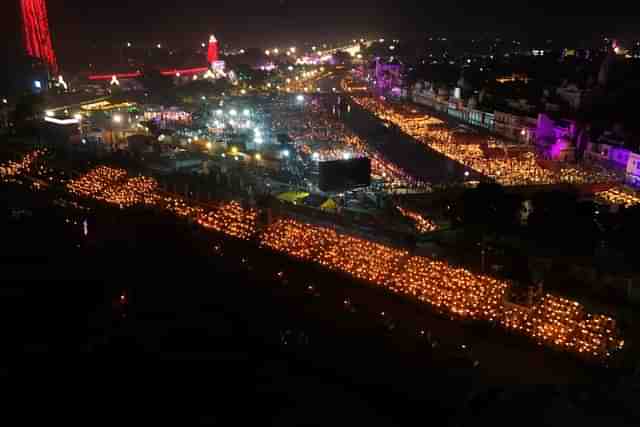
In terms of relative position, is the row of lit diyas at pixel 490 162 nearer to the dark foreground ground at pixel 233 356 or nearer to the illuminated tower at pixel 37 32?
the dark foreground ground at pixel 233 356

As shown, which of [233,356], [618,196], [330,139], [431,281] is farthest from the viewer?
[330,139]

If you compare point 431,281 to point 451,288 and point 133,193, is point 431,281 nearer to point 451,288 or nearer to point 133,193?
point 451,288

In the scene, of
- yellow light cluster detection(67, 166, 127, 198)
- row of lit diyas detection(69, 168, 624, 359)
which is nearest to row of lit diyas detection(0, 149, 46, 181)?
yellow light cluster detection(67, 166, 127, 198)

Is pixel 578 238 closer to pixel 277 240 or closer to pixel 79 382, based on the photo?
pixel 277 240

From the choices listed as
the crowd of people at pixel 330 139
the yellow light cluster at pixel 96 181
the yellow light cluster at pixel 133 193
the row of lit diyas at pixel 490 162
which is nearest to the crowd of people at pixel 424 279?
the yellow light cluster at pixel 133 193

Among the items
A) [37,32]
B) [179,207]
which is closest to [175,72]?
[37,32]

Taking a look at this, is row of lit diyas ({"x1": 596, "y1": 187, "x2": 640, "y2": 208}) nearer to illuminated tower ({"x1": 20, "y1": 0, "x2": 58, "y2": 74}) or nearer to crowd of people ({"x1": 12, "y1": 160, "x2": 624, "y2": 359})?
crowd of people ({"x1": 12, "y1": 160, "x2": 624, "y2": 359})

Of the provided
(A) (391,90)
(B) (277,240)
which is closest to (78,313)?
(B) (277,240)
